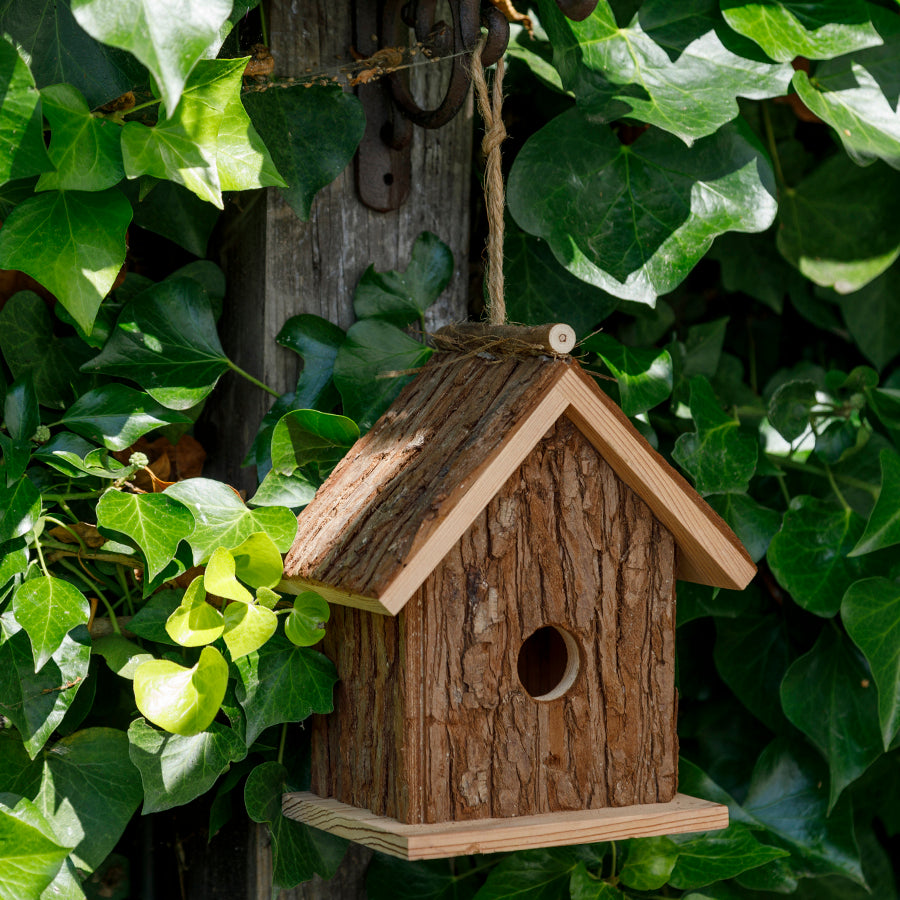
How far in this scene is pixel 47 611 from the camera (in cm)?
85

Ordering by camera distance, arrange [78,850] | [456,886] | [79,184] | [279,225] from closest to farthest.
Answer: [79,184] < [78,850] < [279,225] < [456,886]

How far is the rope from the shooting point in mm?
947

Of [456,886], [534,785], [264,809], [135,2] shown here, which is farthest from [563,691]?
[135,2]

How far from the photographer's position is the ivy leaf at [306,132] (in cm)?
103

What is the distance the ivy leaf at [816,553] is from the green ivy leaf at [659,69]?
46 centimetres

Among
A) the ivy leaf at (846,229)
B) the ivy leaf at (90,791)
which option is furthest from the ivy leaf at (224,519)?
the ivy leaf at (846,229)

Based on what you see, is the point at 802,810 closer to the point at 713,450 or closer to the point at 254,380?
the point at 713,450

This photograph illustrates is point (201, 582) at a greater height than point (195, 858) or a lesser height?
greater

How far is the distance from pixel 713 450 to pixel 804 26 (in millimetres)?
482

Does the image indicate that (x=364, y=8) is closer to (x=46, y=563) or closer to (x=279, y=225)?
(x=279, y=225)

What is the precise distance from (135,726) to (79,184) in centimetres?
46

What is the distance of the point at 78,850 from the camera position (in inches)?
37.0

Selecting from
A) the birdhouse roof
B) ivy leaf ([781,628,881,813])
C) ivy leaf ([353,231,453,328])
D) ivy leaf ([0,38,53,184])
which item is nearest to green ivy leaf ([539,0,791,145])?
ivy leaf ([353,231,453,328])

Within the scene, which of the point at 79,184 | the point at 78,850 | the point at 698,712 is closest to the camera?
the point at 79,184
